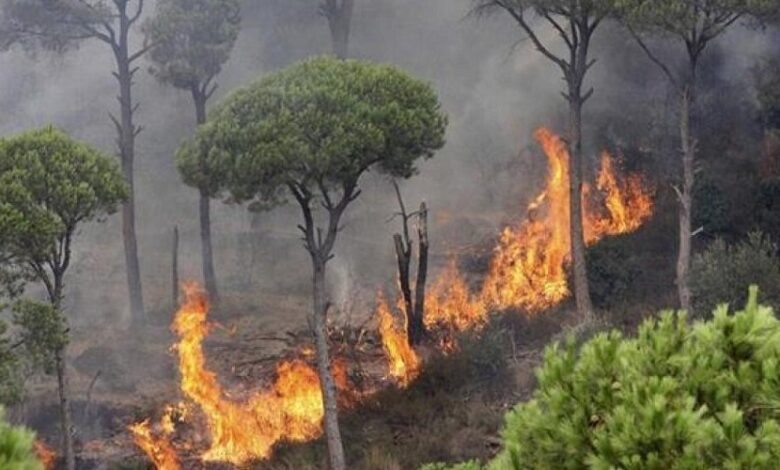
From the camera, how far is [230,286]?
102 feet

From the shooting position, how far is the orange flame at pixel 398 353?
60.2 ft

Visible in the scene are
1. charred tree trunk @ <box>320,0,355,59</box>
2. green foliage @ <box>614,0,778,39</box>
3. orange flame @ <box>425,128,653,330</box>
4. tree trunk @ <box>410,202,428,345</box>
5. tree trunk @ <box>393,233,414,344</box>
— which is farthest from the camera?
charred tree trunk @ <box>320,0,355,59</box>

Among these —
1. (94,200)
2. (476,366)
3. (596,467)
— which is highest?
(94,200)

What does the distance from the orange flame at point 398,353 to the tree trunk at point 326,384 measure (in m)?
3.33

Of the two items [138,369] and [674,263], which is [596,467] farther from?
[138,369]

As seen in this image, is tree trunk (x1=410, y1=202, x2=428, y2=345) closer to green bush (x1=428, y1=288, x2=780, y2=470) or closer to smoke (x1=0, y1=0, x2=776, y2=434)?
smoke (x1=0, y1=0, x2=776, y2=434)

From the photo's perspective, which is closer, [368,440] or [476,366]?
[368,440]

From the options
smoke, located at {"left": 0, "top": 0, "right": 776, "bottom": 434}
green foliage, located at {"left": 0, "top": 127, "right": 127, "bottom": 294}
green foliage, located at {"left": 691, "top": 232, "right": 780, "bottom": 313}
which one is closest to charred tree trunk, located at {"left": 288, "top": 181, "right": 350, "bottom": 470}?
green foliage, located at {"left": 0, "top": 127, "right": 127, "bottom": 294}

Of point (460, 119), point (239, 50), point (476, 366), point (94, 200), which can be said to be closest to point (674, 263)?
point (476, 366)

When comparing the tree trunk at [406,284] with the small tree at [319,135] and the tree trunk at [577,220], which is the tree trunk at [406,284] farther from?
the small tree at [319,135]

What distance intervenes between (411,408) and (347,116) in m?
6.30

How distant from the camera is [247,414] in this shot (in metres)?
18.5

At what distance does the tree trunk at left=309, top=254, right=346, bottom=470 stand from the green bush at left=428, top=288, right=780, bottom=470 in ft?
36.8

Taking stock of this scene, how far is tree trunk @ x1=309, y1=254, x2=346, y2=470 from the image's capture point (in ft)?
47.9
